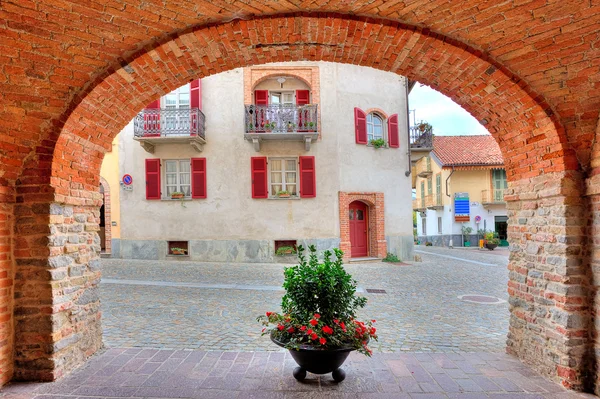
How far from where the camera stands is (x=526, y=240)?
414 centimetres

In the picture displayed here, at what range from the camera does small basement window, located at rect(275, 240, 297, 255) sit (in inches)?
529

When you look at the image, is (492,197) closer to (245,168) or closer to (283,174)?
(283,174)

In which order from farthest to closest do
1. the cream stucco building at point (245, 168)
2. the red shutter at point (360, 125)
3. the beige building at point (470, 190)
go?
the beige building at point (470, 190) < the red shutter at point (360, 125) < the cream stucco building at point (245, 168)

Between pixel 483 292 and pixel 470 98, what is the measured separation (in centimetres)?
596

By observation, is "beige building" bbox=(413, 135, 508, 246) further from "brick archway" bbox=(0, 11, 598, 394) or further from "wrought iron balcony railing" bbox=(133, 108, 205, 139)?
"brick archway" bbox=(0, 11, 598, 394)

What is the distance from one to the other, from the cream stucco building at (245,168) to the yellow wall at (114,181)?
6 centimetres

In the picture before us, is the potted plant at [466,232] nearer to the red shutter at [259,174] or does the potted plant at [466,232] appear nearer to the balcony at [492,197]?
the balcony at [492,197]

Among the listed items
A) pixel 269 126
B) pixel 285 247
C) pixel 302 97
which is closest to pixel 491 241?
pixel 285 247

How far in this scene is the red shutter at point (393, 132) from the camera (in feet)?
47.8

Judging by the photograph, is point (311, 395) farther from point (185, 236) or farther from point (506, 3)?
point (185, 236)

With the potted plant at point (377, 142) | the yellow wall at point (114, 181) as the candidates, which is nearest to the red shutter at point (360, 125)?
the potted plant at point (377, 142)

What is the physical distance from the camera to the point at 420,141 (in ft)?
51.5

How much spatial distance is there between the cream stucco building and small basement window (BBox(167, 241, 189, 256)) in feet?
0.13

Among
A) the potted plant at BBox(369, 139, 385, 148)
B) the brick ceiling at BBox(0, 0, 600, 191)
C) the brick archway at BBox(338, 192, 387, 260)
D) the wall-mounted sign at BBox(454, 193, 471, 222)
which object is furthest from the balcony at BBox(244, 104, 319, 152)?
the wall-mounted sign at BBox(454, 193, 471, 222)
